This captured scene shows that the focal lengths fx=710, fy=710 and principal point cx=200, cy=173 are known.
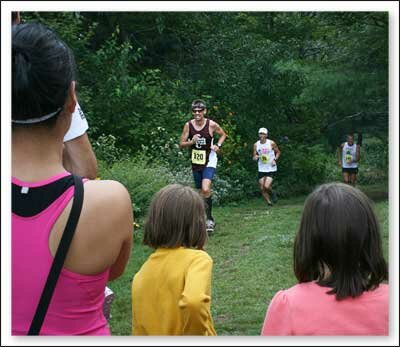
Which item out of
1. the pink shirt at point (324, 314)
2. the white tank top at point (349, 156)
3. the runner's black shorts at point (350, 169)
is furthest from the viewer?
the white tank top at point (349, 156)

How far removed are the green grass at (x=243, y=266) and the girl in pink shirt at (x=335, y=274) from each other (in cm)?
14

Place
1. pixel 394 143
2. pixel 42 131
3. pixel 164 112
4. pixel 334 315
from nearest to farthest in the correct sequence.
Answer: pixel 42 131, pixel 334 315, pixel 394 143, pixel 164 112

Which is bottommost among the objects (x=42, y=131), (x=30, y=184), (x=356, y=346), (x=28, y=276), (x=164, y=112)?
(x=356, y=346)

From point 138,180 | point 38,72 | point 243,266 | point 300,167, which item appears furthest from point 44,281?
point 300,167

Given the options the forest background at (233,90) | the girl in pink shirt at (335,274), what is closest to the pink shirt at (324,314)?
the girl in pink shirt at (335,274)

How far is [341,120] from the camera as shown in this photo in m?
13.7

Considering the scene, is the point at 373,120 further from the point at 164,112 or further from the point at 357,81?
the point at 164,112

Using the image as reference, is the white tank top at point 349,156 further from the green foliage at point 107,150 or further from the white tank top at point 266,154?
the green foliage at point 107,150

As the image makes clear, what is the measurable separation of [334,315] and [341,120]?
12204mm

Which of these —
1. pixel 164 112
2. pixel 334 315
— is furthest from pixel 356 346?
pixel 164 112

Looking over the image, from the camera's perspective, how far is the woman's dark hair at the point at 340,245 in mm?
1894

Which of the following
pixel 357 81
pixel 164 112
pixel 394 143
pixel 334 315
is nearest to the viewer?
pixel 334 315

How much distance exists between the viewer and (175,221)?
8.27ft

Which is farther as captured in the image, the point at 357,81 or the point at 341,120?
the point at 341,120
